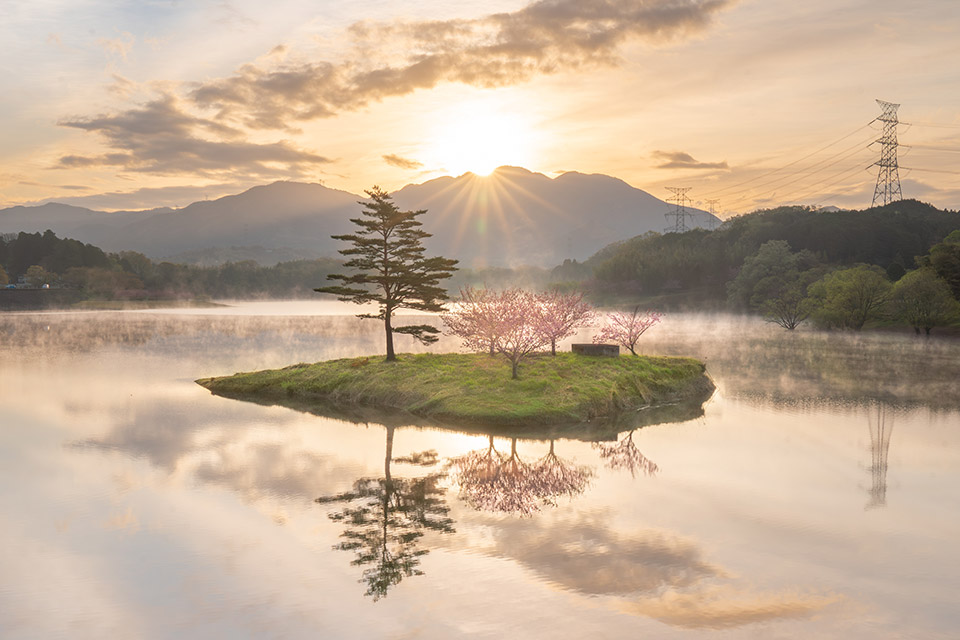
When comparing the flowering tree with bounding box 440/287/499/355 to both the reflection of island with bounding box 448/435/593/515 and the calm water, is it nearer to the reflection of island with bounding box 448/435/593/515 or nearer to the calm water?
the calm water

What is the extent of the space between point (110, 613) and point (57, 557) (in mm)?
4591

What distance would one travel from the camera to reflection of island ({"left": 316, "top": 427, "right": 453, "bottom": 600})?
1734cm

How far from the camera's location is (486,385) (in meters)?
41.9

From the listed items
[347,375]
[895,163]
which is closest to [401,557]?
[347,375]

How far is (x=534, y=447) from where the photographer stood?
104 feet

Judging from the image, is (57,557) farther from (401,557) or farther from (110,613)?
(401,557)

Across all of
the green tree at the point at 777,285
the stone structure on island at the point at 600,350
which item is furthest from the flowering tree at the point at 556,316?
the green tree at the point at 777,285

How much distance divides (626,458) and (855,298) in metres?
96.1

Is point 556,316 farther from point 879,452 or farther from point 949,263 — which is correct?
point 949,263

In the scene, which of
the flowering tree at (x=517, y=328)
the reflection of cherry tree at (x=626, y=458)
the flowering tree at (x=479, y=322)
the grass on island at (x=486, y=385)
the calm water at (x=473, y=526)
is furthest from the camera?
the flowering tree at (x=479, y=322)

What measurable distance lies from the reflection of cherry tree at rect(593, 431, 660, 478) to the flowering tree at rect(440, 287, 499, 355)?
1562cm

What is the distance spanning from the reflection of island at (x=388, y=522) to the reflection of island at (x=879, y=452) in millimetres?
14984

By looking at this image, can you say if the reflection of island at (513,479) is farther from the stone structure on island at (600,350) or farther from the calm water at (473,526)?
the stone structure on island at (600,350)

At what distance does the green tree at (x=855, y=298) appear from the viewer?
353 feet
